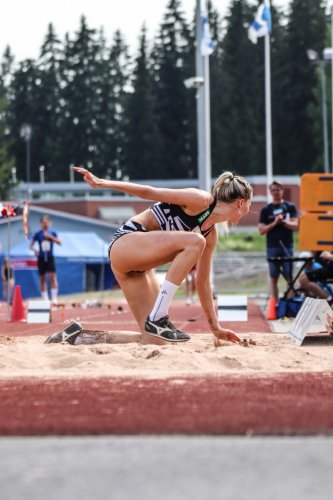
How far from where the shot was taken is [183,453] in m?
3.93

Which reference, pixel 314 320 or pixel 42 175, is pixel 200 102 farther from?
pixel 42 175

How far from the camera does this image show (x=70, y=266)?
1583 inches

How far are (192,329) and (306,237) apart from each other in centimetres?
181

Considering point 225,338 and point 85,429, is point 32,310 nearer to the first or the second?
point 225,338

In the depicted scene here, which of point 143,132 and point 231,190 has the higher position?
point 143,132

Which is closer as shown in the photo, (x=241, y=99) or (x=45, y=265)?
(x=45, y=265)

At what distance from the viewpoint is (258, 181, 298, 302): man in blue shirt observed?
1535 cm

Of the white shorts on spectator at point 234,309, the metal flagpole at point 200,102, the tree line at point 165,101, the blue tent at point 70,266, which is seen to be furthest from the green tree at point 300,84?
the white shorts on spectator at point 234,309

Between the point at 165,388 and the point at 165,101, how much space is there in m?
98.2

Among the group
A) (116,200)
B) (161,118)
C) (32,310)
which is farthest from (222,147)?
(32,310)

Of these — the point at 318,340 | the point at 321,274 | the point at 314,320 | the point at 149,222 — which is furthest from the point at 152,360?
the point at 321,274

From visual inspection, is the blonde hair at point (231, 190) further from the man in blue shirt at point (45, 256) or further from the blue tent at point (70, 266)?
the blue tent at point (70, 266)

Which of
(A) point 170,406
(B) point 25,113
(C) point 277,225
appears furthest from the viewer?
(B) point 25,113

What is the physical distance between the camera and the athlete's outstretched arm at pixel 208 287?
8203 millimetres
